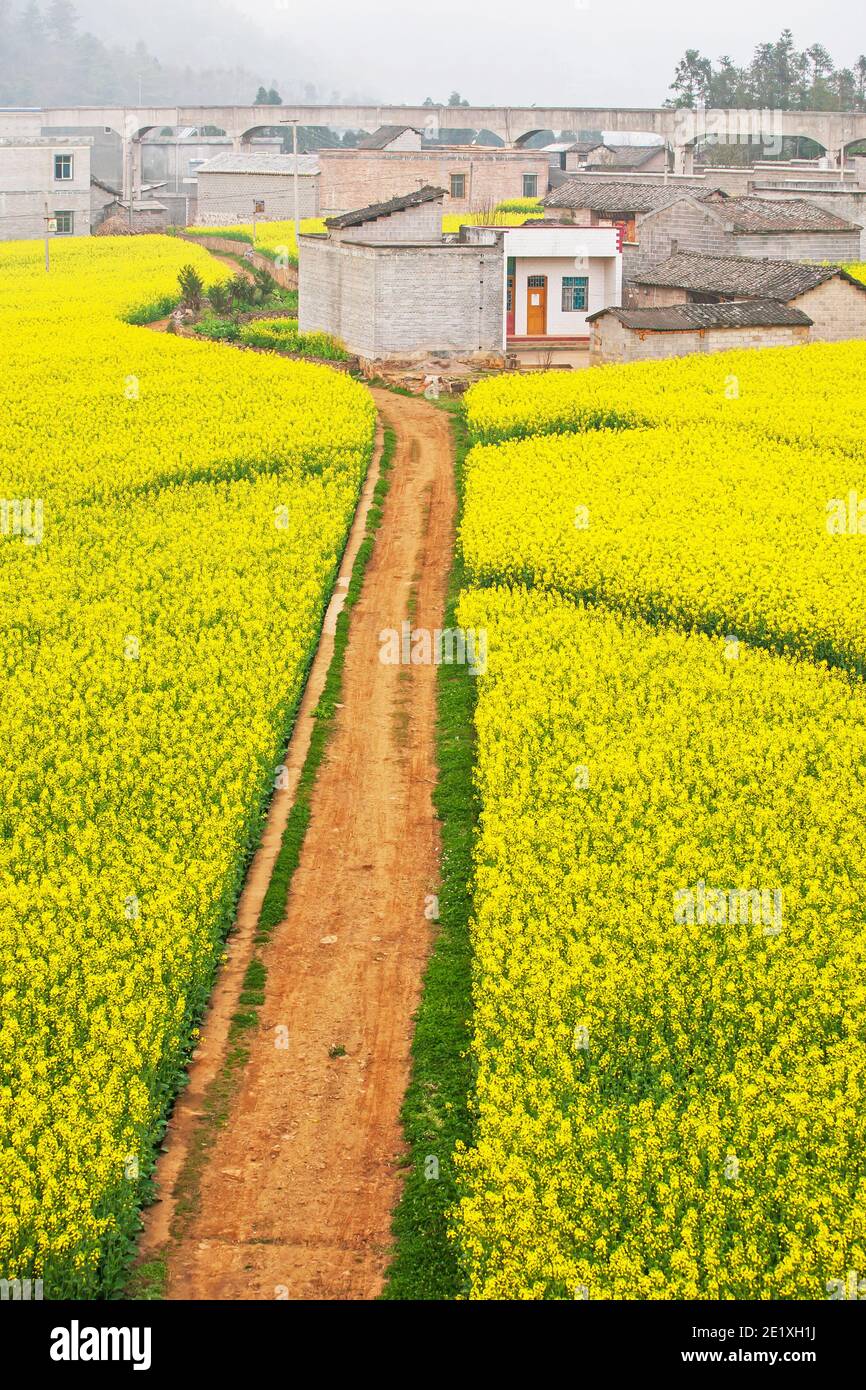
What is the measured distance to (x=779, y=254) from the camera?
6438cm

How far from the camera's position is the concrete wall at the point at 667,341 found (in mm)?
49562

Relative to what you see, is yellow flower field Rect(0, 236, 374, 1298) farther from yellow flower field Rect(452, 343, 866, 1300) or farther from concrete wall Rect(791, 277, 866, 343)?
concrete wall Rect(791, 277, 866, 343)

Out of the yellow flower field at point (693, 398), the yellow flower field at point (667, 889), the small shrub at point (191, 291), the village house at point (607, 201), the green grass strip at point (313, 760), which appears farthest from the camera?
the village house at point (607, 201)

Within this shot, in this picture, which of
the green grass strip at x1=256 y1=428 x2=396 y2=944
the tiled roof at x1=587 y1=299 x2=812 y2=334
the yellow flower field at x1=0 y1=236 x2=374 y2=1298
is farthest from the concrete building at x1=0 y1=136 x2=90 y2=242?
the green grass strip at x1=256 y1=428 x2=396 y2=944

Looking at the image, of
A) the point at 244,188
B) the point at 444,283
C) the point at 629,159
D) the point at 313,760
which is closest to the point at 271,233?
the point at 244,188

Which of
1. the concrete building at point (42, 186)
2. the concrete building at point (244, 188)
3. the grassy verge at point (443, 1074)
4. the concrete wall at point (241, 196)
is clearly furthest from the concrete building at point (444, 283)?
the concrete building at point (244, 188)

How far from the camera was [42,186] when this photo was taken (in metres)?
92.5

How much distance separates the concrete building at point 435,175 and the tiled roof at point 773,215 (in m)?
16.0

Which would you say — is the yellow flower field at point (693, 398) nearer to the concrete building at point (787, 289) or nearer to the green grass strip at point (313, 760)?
the concrete building at point (787, 289)

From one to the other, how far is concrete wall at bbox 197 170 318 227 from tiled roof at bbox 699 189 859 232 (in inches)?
1396

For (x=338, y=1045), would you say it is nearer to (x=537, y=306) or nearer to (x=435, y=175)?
(x=537, y=306)

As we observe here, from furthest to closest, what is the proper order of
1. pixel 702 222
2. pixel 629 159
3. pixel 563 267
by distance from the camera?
pixel 629 159
pixel 702 222
pixel 563 267

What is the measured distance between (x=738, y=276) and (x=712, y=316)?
4.99 metres

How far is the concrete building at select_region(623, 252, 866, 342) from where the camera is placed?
5275cm
